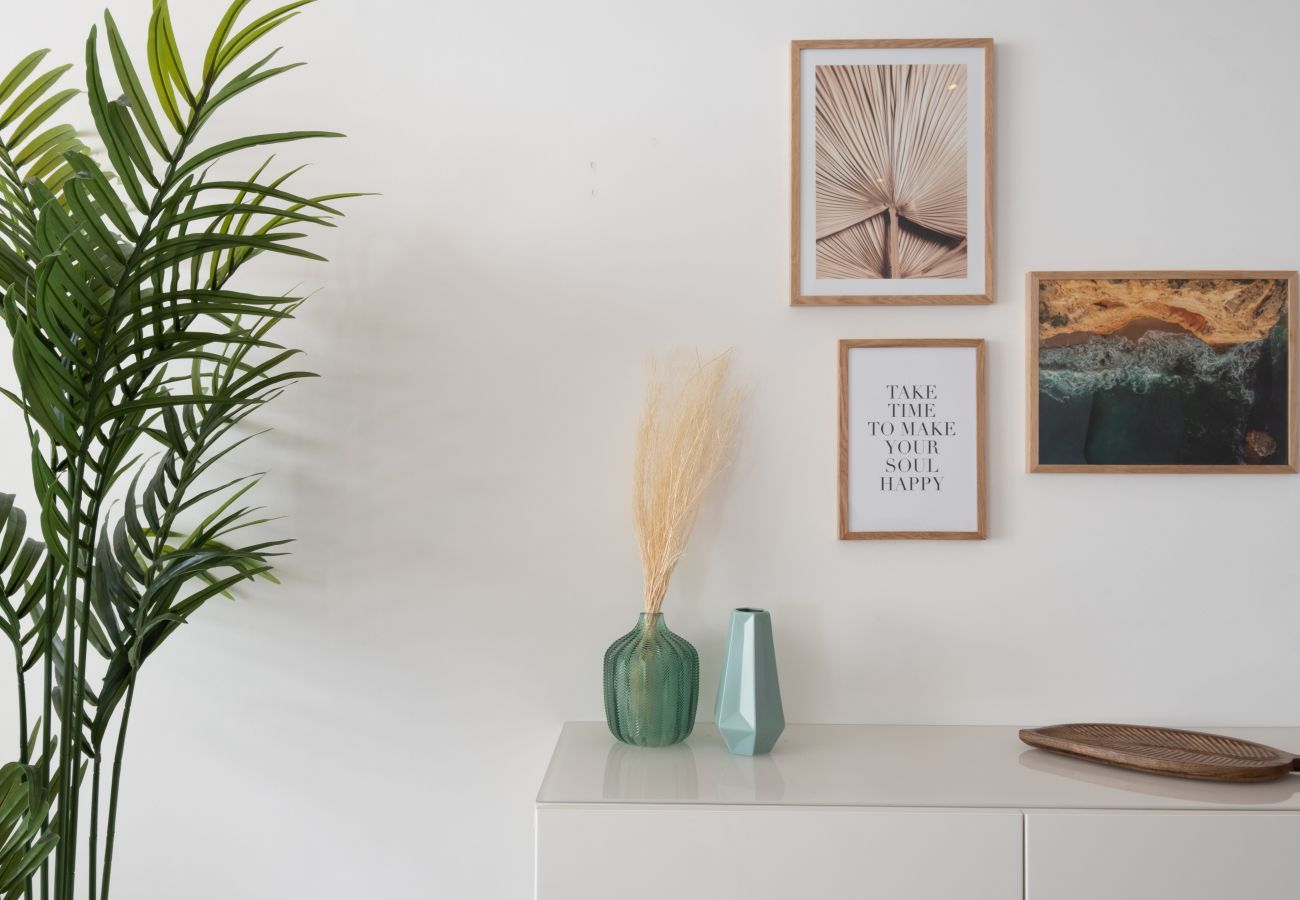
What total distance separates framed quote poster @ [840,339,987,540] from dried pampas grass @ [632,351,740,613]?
24 cm

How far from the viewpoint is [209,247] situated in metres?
1.36

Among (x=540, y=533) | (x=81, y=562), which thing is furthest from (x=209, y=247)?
(x=540, y=533)

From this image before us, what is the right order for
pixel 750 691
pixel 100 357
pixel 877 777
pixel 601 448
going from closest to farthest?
pixel 100 357, pixel 877 777, pixel 750 691, pixel 601 448

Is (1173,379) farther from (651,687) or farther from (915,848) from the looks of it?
(651,687)

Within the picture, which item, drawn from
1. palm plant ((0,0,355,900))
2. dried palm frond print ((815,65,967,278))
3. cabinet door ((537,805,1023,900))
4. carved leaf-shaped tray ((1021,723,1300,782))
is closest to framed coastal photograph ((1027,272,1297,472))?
dried palm frond print ((815,65,967,278))

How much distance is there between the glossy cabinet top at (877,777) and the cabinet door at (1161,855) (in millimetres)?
22

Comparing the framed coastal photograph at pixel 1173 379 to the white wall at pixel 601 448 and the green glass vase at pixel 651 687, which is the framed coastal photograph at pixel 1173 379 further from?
the green glass vase at pixel 651 687

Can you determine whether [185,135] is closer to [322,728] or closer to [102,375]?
[102,375]

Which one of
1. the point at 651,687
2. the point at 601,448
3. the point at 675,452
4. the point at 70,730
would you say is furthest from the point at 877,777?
the point at 70,730

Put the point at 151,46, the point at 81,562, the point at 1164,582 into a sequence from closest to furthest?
the point at 151,46 < the point at 81,562 < the point at 1164,582

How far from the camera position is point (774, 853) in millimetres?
1326

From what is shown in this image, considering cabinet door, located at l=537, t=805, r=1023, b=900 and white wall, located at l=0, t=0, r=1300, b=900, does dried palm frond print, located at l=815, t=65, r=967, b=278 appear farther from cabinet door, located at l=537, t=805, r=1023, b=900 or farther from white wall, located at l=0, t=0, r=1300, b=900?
cabinet door, located at l=537, t=805, r=1023, b=900

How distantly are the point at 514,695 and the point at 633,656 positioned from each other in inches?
12.4

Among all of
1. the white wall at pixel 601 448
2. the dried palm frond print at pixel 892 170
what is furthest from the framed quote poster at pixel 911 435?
the dried palm frond print at pixel 892 170
